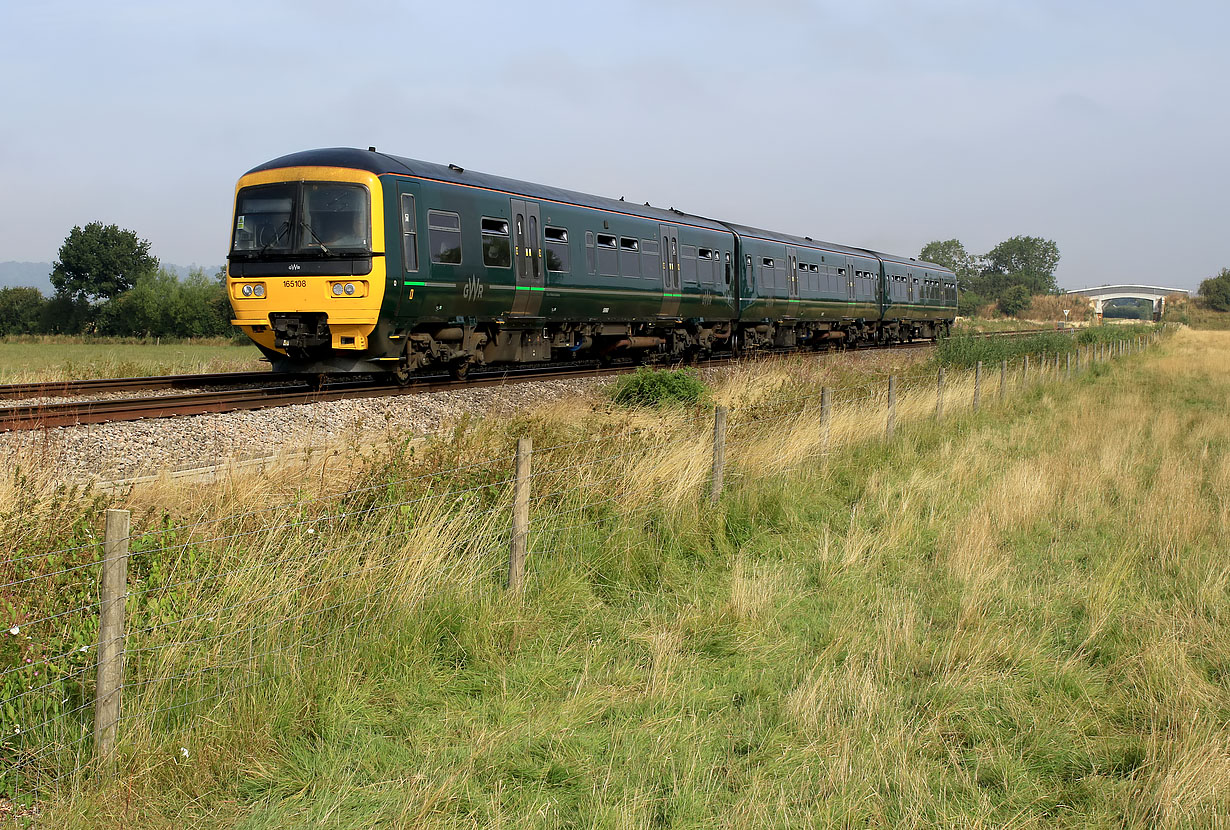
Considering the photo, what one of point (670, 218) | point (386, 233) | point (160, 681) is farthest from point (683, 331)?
point (160, 681)

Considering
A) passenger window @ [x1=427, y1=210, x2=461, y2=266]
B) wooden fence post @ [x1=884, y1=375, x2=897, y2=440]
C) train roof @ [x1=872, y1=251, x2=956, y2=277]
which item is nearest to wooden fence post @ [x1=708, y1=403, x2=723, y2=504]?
wooden fence post @ [x1=884, y1=375, x2=897, y2=440]

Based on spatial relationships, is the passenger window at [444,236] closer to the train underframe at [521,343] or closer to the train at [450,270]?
the train at [450,270]

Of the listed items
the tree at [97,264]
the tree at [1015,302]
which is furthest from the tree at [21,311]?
the tree at [1015,302]

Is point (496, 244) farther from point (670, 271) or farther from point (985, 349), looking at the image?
point (985, 349)

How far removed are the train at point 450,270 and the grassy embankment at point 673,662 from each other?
18.5ft

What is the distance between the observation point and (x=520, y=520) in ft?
19.5

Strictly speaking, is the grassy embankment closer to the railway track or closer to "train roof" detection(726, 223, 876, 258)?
the railway track

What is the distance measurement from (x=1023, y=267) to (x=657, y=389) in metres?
171

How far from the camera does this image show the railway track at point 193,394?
33.1 ft

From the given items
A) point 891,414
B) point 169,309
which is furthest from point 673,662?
point 169,309

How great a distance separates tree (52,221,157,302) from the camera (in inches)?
3204

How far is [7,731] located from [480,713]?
1.98 metres

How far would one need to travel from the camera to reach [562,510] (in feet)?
23.7

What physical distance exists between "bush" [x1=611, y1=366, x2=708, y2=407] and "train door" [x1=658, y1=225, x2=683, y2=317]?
21.2 feet
